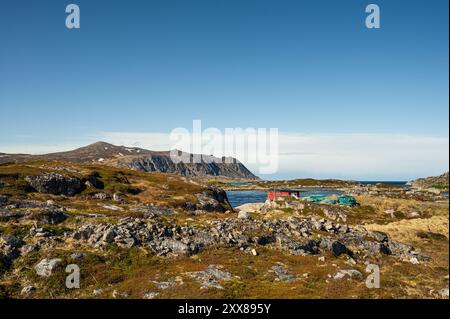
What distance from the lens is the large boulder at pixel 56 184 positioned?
66000 millimetres

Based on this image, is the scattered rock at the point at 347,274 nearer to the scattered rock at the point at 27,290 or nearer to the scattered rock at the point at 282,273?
the scattered rock at the point at 282,273

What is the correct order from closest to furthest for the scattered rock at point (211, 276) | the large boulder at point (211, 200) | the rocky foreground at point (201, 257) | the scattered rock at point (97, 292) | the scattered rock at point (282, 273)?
the scattered rock at point (97, 292), the rocky foreground at point (201, 257), the scattered rock at point (211, 276), the scattered rock at point (282, 273), the large boulder at point (211, 200)

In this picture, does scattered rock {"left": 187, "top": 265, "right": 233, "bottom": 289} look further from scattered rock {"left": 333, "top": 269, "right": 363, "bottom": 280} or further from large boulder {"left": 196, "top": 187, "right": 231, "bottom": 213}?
large boulder {"left": 196, "top": 187, "right": 231, "bottom": 213}

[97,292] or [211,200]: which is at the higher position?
[211,200]

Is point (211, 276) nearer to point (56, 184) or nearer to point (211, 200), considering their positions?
point (56, 184)

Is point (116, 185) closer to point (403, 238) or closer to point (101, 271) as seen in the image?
point (101, 271)

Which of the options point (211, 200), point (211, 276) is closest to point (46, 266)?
point (211, 276)

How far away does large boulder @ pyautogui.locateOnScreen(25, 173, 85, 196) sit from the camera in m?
66.0

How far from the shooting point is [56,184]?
223 ft

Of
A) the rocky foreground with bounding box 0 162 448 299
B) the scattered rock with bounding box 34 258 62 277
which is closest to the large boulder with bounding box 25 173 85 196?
the rocky foreground with bounding box 0 162 448 299

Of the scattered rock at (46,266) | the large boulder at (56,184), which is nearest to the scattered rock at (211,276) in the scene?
the scattered rock at (46,266)
